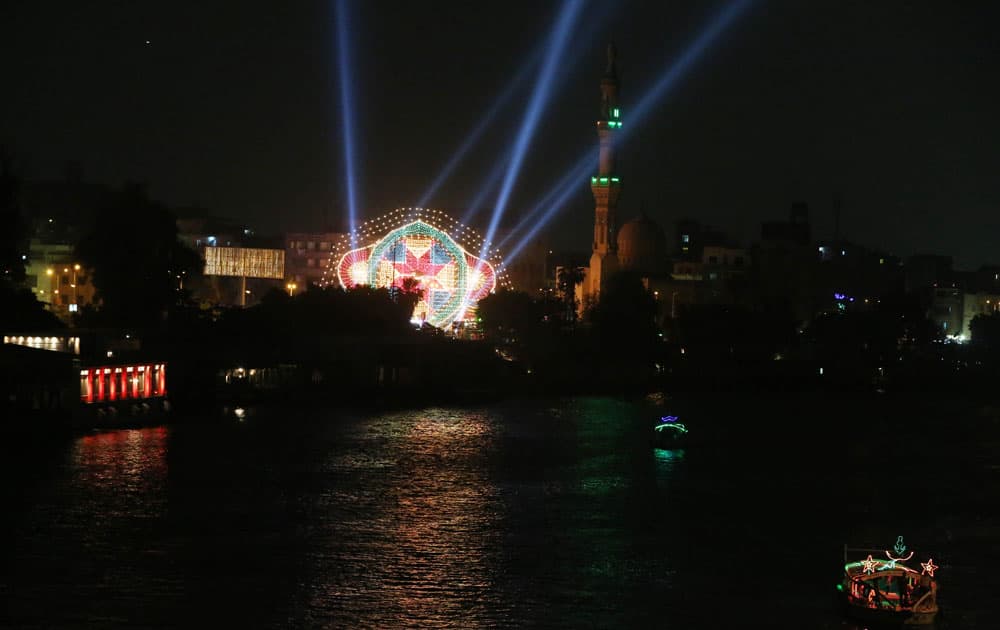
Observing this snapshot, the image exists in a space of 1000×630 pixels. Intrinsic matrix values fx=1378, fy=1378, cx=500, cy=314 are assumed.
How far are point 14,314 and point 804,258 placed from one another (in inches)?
2336

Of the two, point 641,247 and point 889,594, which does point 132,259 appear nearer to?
point 889,594

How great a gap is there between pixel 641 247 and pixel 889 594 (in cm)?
6468

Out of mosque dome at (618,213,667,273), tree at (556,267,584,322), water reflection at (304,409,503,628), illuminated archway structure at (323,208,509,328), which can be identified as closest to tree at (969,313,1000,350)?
mosque dome at (618,213,667,273)

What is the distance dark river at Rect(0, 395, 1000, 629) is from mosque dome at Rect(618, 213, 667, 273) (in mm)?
39865

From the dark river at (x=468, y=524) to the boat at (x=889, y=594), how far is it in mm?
366

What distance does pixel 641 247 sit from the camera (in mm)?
83250

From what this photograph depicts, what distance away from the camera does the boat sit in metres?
18.9

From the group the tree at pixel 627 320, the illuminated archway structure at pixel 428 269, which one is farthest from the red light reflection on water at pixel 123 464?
the tree at pixel 627 320

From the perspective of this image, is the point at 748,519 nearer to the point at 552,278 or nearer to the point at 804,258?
the point at 804,258

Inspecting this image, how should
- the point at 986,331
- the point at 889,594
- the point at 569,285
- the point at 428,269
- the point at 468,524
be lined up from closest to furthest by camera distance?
the point at 889,594, the point at 468,524, the point at 428,269, the point at 569,285, the point at 986,331

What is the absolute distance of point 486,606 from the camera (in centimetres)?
1975

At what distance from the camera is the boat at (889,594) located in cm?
1892

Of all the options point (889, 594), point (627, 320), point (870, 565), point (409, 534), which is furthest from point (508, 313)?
point (889, 594)

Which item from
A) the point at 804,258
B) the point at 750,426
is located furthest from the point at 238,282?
the point at 750,426
